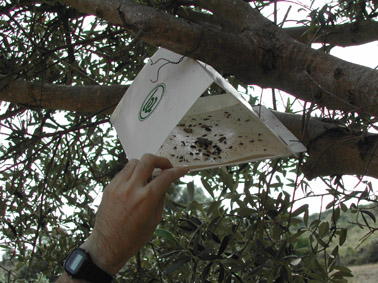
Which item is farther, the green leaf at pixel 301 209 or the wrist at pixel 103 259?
the green leaf at pixel 301 209

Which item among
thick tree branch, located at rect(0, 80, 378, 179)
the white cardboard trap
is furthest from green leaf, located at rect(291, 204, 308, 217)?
the white cardboard trap

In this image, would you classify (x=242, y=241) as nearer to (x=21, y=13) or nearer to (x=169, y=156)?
(x=169, y=156)

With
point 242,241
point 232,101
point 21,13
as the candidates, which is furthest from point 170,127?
point 21,13

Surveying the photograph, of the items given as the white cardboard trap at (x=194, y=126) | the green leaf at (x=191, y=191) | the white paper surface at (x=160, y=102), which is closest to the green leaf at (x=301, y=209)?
the green leaf at (x=191, y=191)

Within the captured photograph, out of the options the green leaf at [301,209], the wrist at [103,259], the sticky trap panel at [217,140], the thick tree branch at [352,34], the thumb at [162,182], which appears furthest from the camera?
the thick tree branch at [352,34]

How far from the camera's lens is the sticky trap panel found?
4.11 feet

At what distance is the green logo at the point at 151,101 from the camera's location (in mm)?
1158

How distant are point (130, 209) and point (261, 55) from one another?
60 cm

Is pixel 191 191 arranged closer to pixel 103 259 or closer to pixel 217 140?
pixel 217 140

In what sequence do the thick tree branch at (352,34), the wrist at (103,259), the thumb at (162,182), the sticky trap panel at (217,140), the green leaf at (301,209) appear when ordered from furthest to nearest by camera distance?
the thick tree branch at (352,34)
the green leaf at (301,209)
the sticky trap panel at (217,140)
the wrist at (103,259)
the thumb at (162,182)

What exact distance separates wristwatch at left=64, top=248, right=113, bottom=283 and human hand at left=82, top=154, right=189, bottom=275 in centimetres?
1

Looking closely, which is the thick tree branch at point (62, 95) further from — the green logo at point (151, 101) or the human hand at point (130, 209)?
the human hand at point (130, 209)

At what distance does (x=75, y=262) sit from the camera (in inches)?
42.6

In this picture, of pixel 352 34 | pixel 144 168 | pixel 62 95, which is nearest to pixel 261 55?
pixel 144 168
